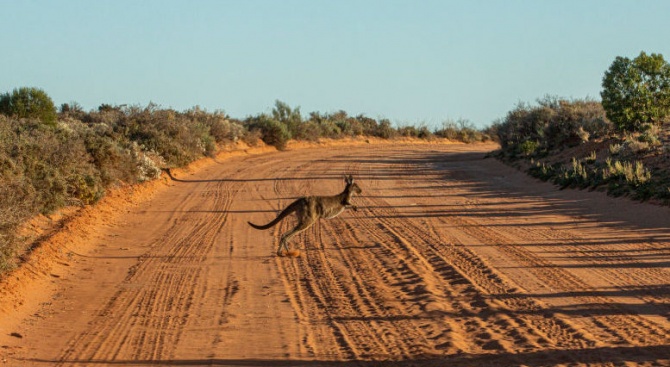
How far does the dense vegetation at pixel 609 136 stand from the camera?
23.4 m

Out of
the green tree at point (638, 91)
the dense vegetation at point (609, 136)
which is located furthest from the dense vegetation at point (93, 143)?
the green tree at point (638, 91)

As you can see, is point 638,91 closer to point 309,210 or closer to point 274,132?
point 309,210

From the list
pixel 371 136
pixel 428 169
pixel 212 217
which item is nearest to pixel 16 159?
pixel 212 217

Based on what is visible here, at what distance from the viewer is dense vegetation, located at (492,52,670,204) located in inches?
920

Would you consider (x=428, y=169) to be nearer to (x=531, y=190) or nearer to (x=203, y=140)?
(x=531, y=190)

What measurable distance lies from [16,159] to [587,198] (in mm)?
14983

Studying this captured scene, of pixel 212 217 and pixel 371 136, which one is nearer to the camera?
pixel 212 217

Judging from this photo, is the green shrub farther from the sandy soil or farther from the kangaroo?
the kangaroo

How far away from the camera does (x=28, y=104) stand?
33.3 m

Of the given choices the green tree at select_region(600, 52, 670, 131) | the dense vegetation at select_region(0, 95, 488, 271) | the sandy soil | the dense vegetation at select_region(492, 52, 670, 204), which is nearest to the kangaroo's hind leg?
the sandy soil

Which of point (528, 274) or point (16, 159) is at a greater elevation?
point (16, 159)

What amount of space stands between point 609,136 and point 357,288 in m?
22.4

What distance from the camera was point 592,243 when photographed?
15.3 m

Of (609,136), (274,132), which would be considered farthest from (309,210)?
(274,132)
